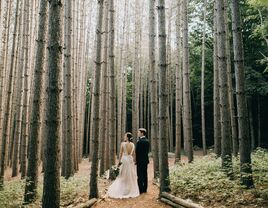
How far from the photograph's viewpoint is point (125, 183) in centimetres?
766

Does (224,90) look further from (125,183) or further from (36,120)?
(36,120)

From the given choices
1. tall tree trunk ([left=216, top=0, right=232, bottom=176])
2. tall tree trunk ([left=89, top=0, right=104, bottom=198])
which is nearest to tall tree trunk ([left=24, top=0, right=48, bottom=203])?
tall tree trunk ([left=89, top=0, right=104, bottom=198])

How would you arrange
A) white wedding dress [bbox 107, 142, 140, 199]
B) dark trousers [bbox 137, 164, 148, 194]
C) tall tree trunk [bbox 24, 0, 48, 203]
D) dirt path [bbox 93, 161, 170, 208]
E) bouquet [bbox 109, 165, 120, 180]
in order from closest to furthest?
tall tree trunk [bbox 24, 0, 48, 203] < dirt path [bbox 93, 161, 170, 208] < white wedding dress [bbox 107, 142, 140, 199] < dark trousers [bbox 137, 164, 148, 194] < bouquet [bbox 109, 165, 120, 180]

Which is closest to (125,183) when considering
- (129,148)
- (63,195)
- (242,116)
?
(129,148)

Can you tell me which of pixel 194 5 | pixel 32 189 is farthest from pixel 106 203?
pixel 194 5

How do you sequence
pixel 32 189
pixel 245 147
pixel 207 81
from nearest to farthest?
1. pixel 245 147
2. pixel 32 189
3. pixel 207 81

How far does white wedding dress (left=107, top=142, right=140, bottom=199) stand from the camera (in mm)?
7414

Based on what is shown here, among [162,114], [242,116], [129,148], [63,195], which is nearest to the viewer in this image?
[242,116]

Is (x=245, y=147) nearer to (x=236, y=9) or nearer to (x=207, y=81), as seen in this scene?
(x=236, y=9)

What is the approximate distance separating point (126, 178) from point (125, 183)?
12 cm

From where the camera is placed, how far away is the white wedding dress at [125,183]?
741cm

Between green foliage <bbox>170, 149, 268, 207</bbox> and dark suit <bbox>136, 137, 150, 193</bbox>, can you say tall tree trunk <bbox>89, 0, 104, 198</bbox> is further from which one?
green foliage <bbox>170, 149, 268, 207</bbox>

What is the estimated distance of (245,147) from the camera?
18.9ft

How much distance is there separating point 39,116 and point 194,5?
1380cm
